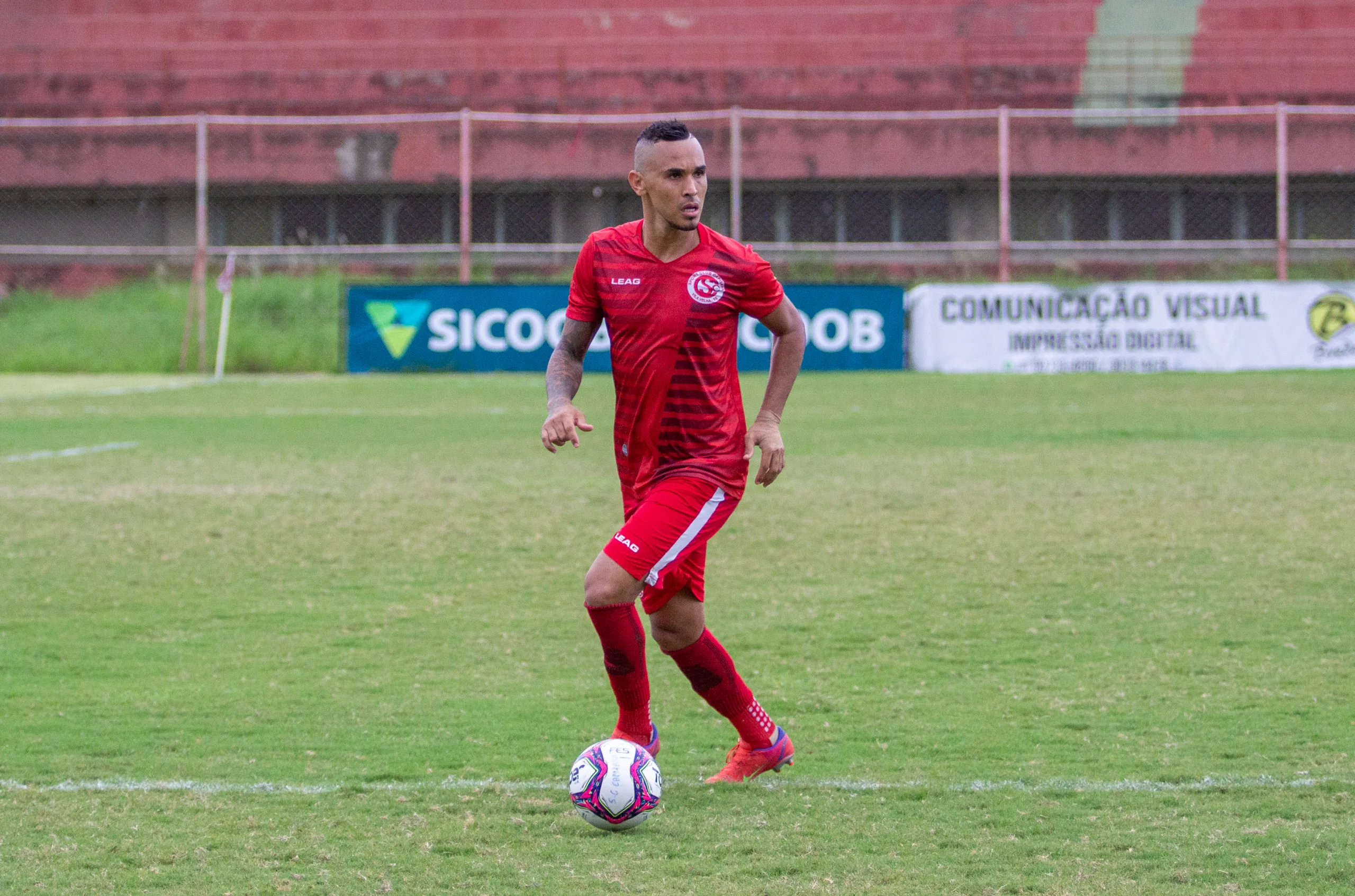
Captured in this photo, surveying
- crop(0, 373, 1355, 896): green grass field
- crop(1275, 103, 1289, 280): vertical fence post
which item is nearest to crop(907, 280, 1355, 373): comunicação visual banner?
crop(1275, 103, 1289, 280): vertical fence post

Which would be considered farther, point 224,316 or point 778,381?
point 224,316

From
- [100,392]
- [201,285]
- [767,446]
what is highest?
[201,285]

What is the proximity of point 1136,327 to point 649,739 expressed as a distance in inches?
811

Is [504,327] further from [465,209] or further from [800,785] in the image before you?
[800,785]

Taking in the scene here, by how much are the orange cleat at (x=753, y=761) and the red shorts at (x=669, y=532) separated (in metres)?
0.50

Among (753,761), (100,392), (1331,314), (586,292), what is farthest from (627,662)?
(1331,314)

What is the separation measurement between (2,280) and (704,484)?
31.9 meters

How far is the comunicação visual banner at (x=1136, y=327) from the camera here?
2373cm

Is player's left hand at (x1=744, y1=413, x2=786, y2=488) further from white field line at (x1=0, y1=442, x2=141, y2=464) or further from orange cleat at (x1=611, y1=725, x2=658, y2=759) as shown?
white field line at (x1=0, y1=442, x2=141, y2=464)

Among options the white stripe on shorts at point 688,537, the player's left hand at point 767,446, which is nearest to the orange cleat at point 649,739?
the white stripe on shorts at point 688,537

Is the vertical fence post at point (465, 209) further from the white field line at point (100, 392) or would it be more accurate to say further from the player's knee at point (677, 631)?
the player's knee at point (677, 631)

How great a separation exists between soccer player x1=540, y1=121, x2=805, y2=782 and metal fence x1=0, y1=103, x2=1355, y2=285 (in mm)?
25734

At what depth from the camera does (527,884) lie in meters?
3.75

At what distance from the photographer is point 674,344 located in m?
4.56
